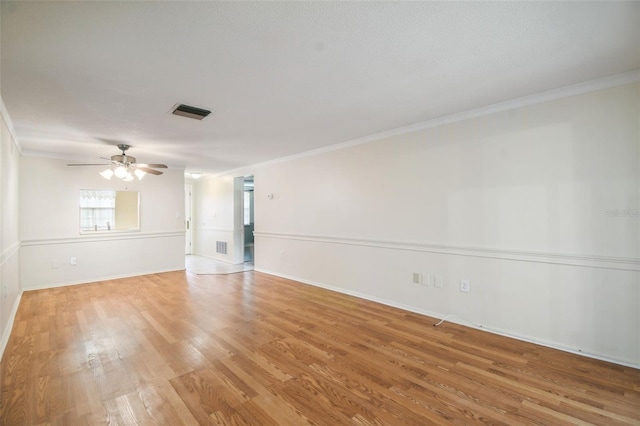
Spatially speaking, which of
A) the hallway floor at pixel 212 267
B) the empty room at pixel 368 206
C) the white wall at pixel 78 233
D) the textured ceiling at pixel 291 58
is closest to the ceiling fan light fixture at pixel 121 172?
the empty room at pixel 368 206

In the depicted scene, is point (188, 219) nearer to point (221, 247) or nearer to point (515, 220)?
point (221, 247)

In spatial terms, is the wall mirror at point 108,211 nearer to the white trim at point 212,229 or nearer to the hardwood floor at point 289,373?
the white trim at point 212,229

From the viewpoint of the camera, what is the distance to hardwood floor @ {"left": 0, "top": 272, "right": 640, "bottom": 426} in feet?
6.34

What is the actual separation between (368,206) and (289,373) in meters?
2.58

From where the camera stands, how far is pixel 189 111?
3.11 meters

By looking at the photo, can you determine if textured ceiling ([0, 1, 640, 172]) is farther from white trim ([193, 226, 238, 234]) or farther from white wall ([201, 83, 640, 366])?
white trim ([193, 226, 238, 234])

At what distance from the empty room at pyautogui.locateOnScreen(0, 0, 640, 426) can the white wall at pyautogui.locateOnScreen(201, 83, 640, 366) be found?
0.02 meters

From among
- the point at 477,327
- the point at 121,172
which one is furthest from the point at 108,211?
the point at 477,327

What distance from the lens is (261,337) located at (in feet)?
10.1

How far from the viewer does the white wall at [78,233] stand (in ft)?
16.6

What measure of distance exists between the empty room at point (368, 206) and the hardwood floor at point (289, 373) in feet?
0.07

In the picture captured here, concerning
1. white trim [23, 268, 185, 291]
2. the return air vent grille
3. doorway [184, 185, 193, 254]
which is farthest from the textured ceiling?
doorway [184, 185, 193, 254]

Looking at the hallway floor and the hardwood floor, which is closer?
the hardwood floor

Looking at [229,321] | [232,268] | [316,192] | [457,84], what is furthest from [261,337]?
[232,268]
